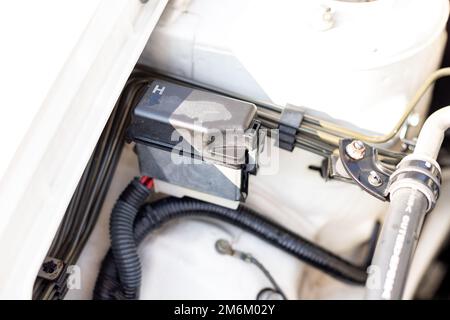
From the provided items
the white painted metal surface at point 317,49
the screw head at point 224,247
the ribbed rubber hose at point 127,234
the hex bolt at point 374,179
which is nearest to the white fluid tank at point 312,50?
the white painted metal surface at point 317,49

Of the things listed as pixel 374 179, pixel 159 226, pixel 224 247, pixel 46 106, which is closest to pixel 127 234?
pixel 159 226

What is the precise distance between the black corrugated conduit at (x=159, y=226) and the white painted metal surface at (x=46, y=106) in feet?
0.79

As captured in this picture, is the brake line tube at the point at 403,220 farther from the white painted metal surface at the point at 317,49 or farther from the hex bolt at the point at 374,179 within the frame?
the white painted metal surface at the point at 317,49

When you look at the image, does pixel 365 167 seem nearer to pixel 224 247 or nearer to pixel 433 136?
pixel 433 136

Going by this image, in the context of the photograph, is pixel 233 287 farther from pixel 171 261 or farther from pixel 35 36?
pixel 35 36

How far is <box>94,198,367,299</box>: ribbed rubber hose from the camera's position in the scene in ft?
2.97

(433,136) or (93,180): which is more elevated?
(433,136)

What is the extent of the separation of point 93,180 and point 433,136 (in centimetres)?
53

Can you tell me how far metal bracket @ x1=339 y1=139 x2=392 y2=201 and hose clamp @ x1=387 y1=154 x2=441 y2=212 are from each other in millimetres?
55

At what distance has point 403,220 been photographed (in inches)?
21.8

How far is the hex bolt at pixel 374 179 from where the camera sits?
662mm

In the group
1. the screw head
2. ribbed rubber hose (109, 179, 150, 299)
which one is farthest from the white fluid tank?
the screw head

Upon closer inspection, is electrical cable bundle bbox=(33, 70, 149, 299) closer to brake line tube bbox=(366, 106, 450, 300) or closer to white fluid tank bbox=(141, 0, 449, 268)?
white fluid tank bbox=(141, 0, 449, 268)

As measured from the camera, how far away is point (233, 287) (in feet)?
3.15
